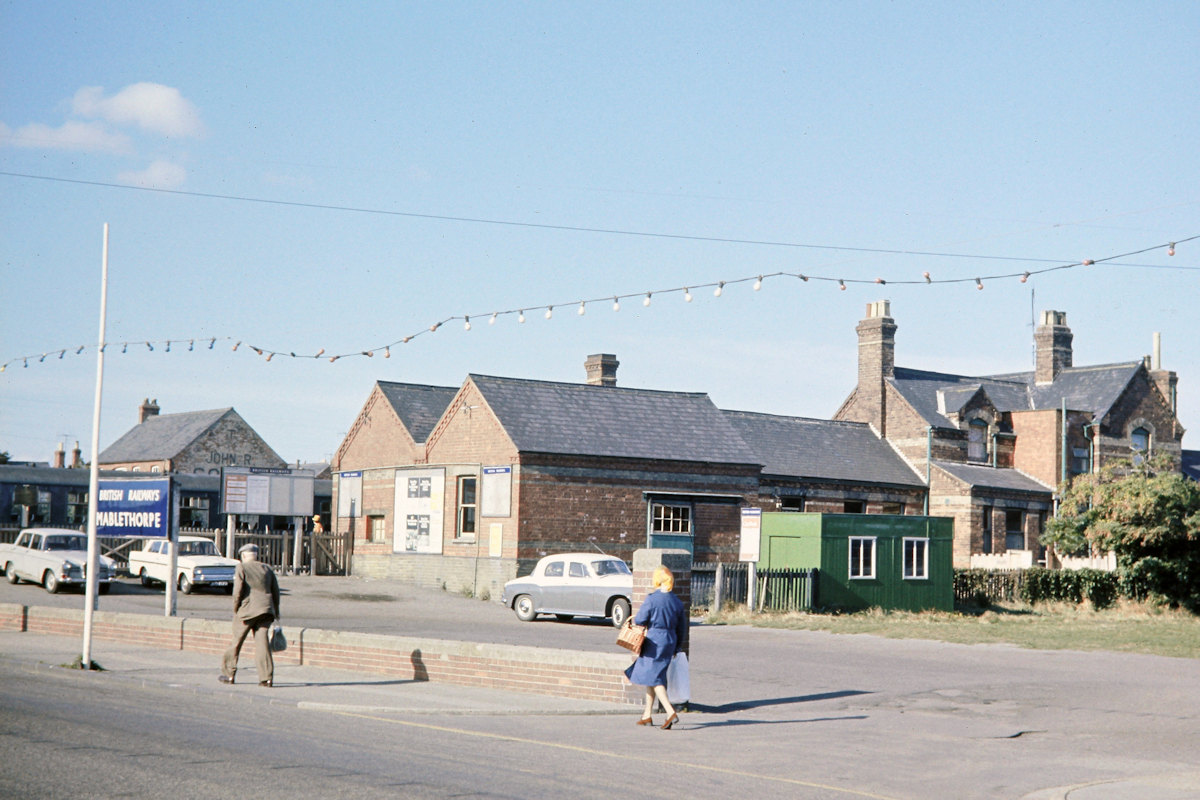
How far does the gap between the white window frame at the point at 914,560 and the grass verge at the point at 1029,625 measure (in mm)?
1164

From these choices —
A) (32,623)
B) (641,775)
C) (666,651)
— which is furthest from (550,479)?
(641,775)

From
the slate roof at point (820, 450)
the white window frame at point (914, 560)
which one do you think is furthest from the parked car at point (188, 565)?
the slate roof at point (820, 450)

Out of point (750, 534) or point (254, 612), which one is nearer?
point (254, 612)

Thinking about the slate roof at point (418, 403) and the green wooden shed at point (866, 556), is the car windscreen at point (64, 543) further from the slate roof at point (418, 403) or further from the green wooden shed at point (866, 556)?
the green wooden shed at point (866, 556)

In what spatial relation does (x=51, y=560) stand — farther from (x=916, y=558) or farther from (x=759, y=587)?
(x=916, y=558)

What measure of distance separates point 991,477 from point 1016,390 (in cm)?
745

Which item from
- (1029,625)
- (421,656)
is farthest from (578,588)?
(421,656)

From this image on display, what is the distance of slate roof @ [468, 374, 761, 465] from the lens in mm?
38531

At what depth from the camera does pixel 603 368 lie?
4941 centimetres

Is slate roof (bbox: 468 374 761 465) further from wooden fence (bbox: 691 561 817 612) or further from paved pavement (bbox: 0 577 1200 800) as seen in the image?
paved pavement (bbox: 0 577 1200 800)

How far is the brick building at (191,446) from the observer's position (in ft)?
232

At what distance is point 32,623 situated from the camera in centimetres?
2178

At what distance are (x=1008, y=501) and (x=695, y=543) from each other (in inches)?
612

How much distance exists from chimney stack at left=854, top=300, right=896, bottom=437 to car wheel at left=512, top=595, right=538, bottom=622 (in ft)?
85.8
